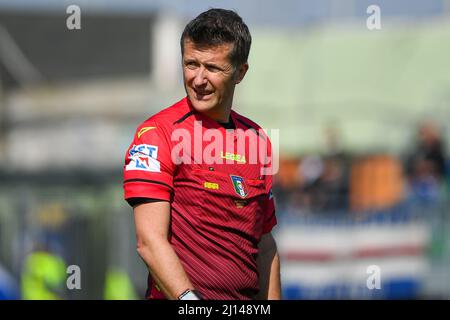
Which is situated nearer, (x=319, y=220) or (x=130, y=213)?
(x=130, y=213)

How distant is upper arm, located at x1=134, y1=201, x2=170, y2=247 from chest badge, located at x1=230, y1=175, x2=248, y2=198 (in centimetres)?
40

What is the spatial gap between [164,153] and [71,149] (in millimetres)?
14535

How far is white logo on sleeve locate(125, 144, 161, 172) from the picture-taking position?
5.14m

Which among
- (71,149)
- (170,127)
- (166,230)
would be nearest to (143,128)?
(170,127)

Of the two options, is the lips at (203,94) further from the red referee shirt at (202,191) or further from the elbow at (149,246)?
the elbow at (149,246)

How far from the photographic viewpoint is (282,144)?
Result: 2689cm

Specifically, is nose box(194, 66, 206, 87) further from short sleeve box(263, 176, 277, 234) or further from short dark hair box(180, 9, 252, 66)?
short sleeve box(263, 176, 277, 234)

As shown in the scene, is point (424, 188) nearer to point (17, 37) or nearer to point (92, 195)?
point (92, 195)

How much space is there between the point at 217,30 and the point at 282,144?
2173 cm

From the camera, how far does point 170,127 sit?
526cm

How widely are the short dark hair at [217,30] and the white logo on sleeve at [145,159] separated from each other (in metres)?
0.50

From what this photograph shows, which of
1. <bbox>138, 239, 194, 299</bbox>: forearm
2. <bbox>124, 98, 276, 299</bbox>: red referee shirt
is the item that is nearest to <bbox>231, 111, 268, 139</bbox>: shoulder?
<bbox>124, 98, 276, 299</bbox>: red referee shirt

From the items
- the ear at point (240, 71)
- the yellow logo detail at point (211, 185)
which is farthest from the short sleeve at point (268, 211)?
the ear at point (240, 71)
